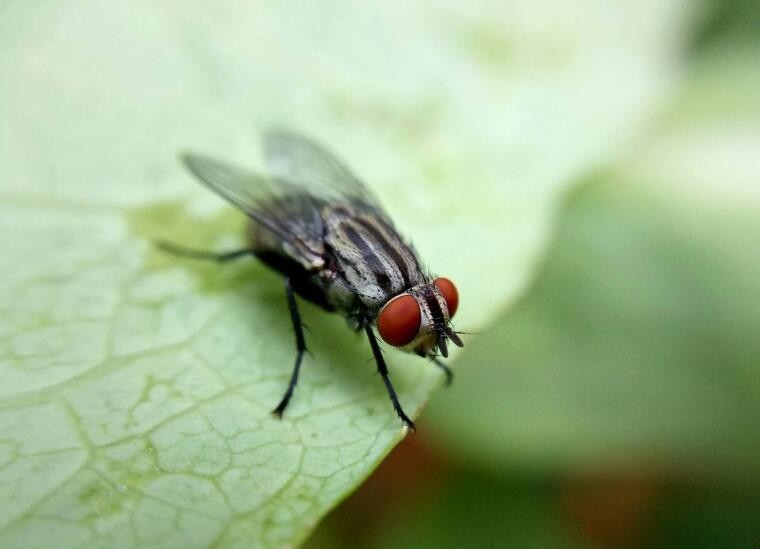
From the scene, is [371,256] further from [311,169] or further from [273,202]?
[311,169]

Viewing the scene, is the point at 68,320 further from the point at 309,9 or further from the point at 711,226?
the point at 711,226

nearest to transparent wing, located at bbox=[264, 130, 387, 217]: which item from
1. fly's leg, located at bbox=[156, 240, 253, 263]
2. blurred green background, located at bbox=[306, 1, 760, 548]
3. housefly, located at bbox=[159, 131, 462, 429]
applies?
housefly, located at bbox=[159, 131, 462, 429]

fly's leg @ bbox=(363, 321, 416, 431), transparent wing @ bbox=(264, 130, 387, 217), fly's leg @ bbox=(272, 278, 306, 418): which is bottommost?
fly's leg @ bbox=(272, 278, 306, 418)

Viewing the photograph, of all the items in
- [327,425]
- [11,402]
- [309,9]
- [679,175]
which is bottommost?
[11,402]

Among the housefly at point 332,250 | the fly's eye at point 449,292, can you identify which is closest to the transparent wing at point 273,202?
the housefly at point 332,250

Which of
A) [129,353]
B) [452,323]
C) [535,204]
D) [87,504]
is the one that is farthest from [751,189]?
[87,504]

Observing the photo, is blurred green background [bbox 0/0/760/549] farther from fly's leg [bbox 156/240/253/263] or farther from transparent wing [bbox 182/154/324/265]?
transparent wing [bbox 182/154/324/265]

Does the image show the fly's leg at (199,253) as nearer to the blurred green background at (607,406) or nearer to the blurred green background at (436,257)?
the blurred green background at (436,257)

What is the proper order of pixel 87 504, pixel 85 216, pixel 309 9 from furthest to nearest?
pixel 309 9, pixel 85 216, pixel 87 504

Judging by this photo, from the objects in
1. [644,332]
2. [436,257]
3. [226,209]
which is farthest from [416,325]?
[644,332]
